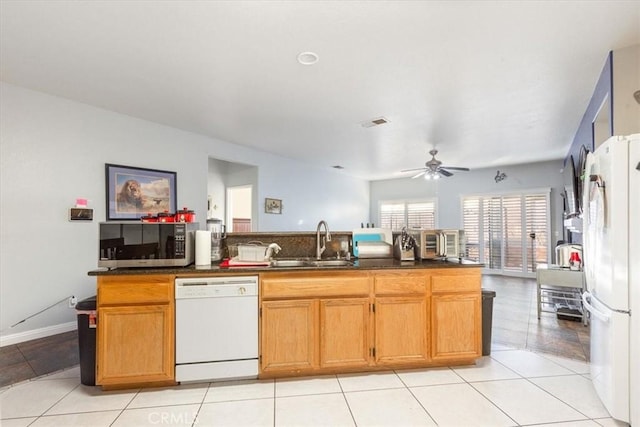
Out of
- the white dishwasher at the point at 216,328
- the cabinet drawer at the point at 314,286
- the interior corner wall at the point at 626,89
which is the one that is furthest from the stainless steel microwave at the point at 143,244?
the interior corner wall at the point at 626,89

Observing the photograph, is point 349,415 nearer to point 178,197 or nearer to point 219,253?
point 219,253

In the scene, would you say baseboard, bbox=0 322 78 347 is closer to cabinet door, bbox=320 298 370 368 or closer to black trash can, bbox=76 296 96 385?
black trash can, bbox=76 296 96 385

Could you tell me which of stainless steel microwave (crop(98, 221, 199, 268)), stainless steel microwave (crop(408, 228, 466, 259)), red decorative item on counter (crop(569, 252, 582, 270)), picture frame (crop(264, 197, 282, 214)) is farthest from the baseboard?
red decorative item on counter (crop(569, 252, 582, 270))

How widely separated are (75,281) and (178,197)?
1635 mm

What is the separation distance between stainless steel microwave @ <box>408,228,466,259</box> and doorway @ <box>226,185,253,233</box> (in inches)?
181

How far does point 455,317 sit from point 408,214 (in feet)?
22.5

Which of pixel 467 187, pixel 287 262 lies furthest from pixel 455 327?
pixel 467 187

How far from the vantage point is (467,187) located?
8031 mm

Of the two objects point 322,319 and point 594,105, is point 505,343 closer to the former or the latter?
point 322,319

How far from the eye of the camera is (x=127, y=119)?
13.4 feet

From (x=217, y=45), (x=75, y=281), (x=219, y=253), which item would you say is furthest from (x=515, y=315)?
(x=75, y=281)

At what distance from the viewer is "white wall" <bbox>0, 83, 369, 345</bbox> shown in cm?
317

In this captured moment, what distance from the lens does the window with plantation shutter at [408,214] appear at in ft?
28.9

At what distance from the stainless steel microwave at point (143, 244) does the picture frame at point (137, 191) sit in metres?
1.84
